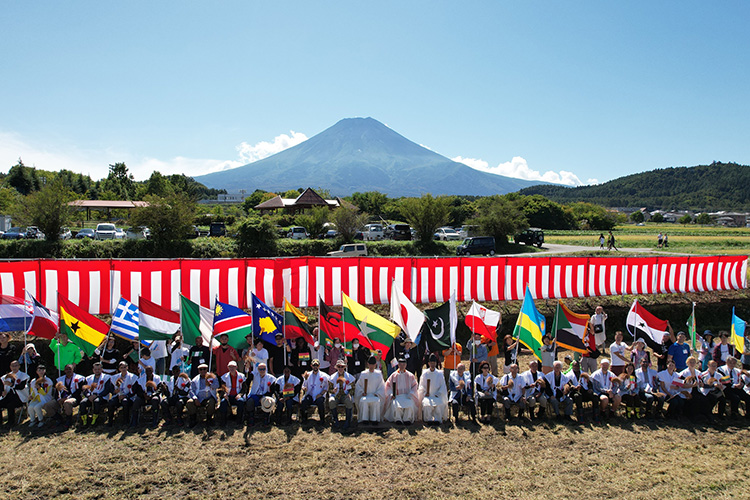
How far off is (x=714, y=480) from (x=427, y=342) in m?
5.15

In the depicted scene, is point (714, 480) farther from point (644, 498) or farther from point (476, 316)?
point (476, 316)

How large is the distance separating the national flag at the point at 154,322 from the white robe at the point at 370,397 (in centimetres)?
404

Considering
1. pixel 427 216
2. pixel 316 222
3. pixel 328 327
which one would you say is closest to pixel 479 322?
pixel 328 327

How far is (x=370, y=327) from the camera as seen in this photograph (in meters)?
9.59

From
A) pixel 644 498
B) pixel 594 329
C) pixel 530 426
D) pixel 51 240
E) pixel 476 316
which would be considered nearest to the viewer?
pixel 644 498

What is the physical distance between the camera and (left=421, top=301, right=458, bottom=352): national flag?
968 centimetres

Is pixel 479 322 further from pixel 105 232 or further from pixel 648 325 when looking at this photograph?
pixel 105 232

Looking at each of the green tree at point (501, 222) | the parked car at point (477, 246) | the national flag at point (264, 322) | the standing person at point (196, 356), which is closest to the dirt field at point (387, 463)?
the standing person at point (196, 356)

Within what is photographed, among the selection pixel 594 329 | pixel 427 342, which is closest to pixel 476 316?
pixel 427 342

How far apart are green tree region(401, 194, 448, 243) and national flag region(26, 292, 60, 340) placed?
29.5 metres

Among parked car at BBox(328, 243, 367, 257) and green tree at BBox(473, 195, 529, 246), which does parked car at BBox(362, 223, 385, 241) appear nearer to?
green tree at BBox(473, 195, 529, 246)

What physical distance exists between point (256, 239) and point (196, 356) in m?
21.6

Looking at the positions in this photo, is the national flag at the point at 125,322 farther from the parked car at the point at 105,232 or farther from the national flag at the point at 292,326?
the parked car at the point at 105,232

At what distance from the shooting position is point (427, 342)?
977 centimetres
